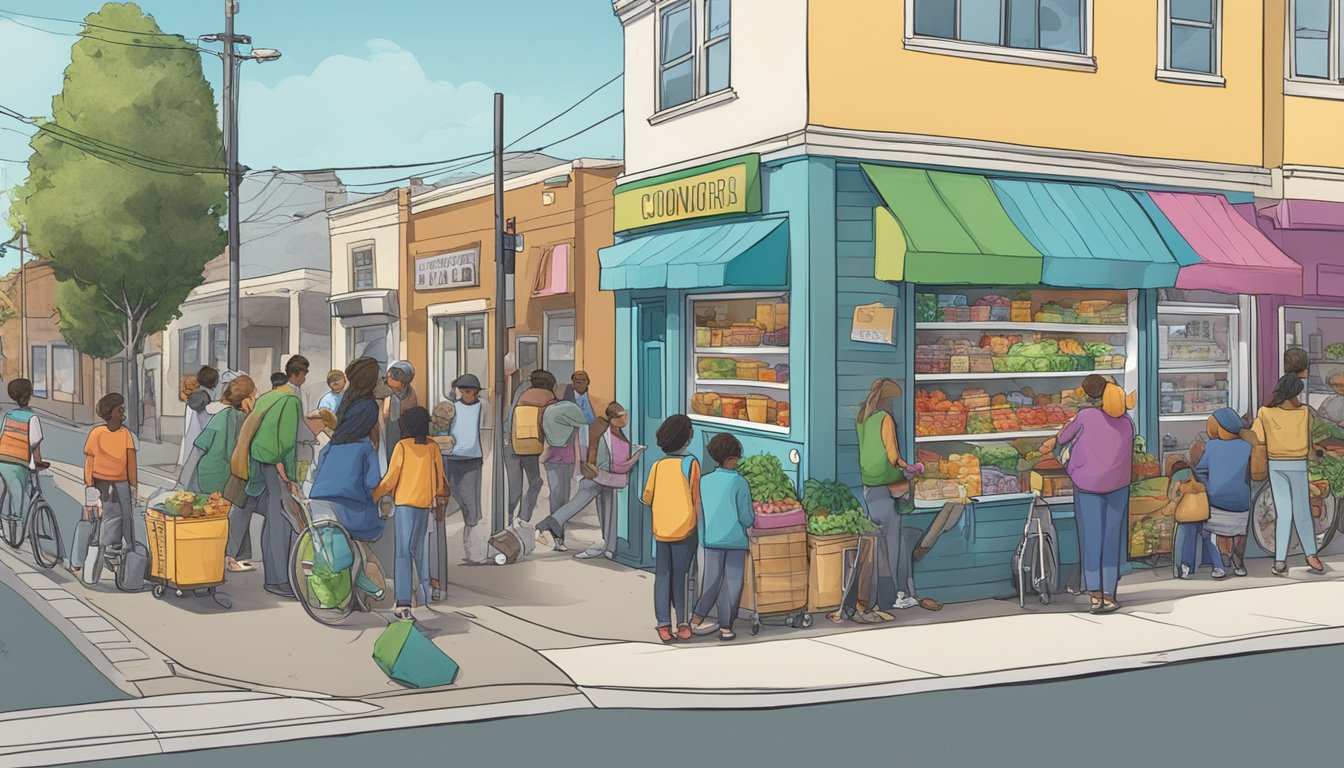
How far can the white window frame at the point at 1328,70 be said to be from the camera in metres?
14.7

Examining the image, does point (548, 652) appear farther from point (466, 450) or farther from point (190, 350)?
point (190, 350)

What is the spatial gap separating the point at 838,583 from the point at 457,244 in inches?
884

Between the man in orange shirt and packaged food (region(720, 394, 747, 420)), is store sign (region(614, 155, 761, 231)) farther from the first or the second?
the man in orange shirt

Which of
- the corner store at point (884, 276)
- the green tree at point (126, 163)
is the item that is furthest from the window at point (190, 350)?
the corner store at point (884, 276)

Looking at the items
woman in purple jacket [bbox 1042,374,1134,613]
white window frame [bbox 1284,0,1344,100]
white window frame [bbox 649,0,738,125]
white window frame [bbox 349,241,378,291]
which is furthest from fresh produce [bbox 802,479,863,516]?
white window frame [bbox 349,241,378,291]

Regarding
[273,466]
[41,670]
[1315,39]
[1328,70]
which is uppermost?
[1315,39]

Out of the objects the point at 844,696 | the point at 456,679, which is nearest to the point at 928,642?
the point at 844,696

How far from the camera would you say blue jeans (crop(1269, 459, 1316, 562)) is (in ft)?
42.0

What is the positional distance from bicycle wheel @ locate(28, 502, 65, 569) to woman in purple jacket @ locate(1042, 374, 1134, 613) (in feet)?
34.1

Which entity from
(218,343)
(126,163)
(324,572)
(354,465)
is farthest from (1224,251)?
(218,343)

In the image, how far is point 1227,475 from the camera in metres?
12.6

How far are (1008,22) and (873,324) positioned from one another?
11.7 feet

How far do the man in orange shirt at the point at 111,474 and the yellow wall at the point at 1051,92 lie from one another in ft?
23.5

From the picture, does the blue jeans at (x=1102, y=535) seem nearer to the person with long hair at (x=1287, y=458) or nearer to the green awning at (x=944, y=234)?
the green awning at (x=944, y=234)
